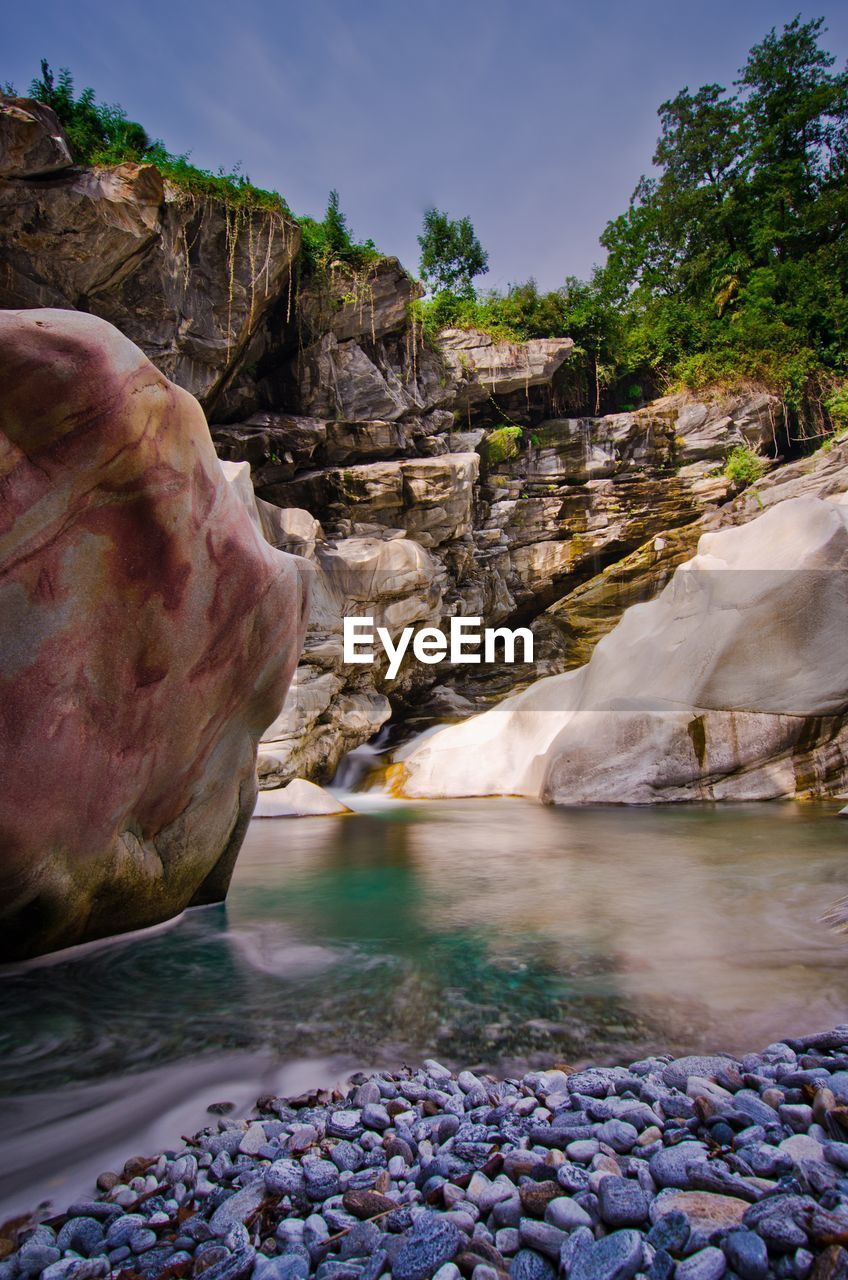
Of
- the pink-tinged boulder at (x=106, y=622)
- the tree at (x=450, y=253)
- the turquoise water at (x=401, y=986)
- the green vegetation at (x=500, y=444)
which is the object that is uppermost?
the tree at (x=450, y=253)

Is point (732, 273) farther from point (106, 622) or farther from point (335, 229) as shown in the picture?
point (106, 622)

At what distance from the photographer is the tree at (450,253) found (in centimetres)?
2041

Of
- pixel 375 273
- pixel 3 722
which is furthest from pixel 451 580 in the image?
pixel 3 722

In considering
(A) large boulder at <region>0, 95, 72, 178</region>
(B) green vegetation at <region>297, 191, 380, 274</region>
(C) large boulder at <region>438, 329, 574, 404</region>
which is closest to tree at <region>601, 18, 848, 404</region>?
(C) large boulder at <region>438, 329, 574, 404</region>

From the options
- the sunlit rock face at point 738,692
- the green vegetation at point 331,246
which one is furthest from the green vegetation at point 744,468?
the green vegetation at point 331,246

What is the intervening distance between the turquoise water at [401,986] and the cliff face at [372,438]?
6900 millimetres

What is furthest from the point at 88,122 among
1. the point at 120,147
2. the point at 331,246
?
the point at 331,246

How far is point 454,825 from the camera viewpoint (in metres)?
8.61

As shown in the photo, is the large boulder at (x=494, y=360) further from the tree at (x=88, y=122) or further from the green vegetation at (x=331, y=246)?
the tree at (x=88, y=122)

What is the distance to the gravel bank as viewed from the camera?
1.29m

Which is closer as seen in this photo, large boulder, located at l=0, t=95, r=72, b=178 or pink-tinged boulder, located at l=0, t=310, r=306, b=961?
pink-tinged boulder, located at l=0, t=310, r=306, b=961

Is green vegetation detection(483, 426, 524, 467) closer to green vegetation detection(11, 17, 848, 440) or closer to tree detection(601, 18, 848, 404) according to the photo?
green vegetation detection(11, 17, 848, 440)

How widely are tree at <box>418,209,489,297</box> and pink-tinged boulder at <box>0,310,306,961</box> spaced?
64.1 feet

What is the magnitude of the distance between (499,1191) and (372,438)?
1521 centimetres
